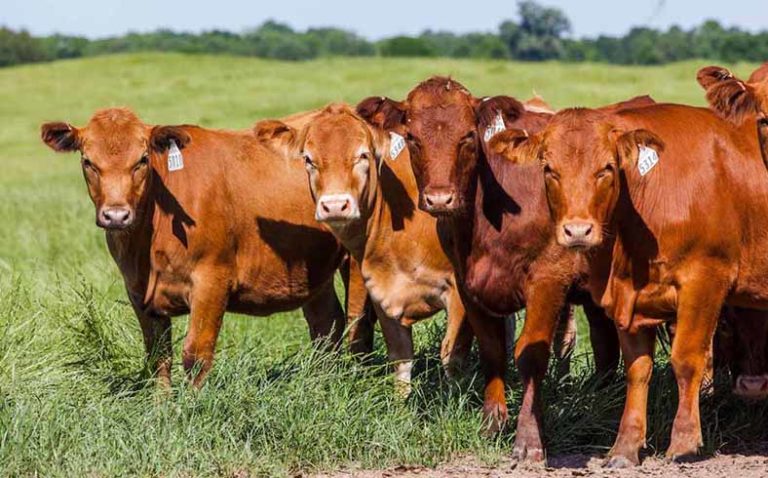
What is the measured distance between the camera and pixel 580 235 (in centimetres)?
705

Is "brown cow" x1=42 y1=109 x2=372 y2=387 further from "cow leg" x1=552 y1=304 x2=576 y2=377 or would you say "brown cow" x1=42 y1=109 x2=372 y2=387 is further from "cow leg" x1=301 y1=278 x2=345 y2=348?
"cow leg" x1=552 y1=304 x2=576 y2=377

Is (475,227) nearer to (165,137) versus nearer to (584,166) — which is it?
(584,166)

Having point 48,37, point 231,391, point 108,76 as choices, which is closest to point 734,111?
point 231,391

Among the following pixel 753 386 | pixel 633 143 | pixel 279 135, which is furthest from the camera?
pixel 279 135

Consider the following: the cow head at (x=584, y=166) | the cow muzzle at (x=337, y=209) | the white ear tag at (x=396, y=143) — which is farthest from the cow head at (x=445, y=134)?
the cow head at (x=584, y=166)

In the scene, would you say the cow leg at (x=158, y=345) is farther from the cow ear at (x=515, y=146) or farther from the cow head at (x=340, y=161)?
the cow ear at (x=515, y=146)

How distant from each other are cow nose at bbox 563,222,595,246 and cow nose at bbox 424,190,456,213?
1009mm

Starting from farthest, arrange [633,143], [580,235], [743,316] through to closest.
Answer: [743,316] → [633,143] → [580,235]

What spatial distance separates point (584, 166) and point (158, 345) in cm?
324

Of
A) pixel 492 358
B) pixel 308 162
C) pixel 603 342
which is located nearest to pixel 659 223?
pixel 492 358

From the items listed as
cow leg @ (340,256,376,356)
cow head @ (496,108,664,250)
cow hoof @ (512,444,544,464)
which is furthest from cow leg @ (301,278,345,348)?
cow head @ (496,108,664,250)

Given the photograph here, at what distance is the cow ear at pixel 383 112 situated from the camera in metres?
8.58

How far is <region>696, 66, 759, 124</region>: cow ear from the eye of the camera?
26.0 feet

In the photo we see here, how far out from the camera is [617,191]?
7441 millimetres
